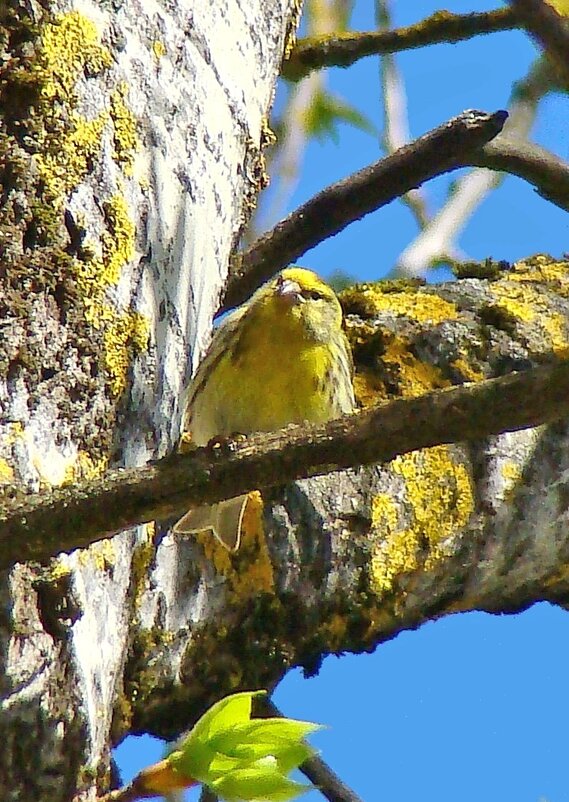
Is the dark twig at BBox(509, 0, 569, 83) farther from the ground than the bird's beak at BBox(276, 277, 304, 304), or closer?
closer

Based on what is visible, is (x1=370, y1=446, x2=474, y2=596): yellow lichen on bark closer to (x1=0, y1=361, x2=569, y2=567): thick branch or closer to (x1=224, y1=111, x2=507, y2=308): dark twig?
(x1=224, y1=111, x2=507, y2=308): dark twig

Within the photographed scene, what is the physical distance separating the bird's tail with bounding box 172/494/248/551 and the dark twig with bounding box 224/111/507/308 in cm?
55

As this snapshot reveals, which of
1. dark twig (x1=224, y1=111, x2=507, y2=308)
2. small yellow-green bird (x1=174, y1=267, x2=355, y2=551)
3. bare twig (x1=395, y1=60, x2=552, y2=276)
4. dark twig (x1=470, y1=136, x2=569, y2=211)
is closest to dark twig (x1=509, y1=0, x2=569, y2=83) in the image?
dark twig (x1=224, y1=111, x2=507, y2=308)

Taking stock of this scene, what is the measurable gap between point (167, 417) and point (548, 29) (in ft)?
1.97

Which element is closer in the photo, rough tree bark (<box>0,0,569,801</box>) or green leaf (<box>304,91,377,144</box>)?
rough tree bark (<box>0,0,569,801</box>)

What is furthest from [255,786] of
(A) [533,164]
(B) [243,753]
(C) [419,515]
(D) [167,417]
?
(A) [533,164]

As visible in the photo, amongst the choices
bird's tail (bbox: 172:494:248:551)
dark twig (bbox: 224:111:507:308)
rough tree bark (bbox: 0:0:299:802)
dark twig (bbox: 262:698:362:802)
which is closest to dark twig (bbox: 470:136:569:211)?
dark twig (bbox: 224:111:507:308)

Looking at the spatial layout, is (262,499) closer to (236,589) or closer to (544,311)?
(236,589)

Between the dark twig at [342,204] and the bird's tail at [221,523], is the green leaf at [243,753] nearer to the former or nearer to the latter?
the bird's tail at [221,523]

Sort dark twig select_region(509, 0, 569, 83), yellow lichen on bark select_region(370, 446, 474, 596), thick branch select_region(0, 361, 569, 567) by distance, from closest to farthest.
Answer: thick branch select_region(0, 361, 569, 567), dark twig select_region(509, 0, 569, 83), yellow lichen on bark select_region(370, 446, 474, 596)

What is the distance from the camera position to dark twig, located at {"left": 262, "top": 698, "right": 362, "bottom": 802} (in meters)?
1.57

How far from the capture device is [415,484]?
5.56ft

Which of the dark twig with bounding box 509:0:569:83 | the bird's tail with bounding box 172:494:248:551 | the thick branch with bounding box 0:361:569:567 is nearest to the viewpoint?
the thick branch with bounding box 0:361:569:567

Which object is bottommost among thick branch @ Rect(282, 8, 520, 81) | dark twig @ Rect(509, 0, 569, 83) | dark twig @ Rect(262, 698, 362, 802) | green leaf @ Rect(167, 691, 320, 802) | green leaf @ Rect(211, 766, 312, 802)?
green leaf @ Rect(211, 766, 312, 802)
